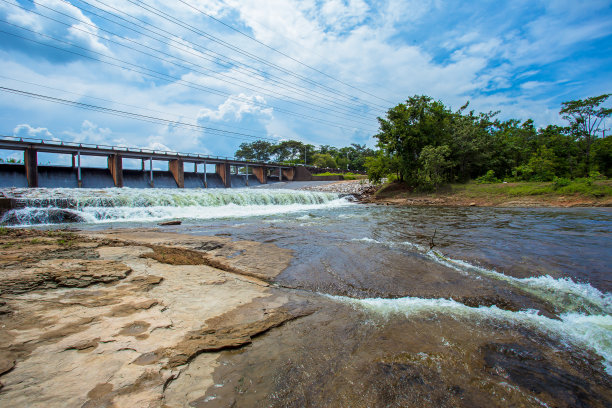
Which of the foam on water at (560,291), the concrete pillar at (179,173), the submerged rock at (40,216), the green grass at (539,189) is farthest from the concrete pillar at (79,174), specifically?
the green grass at (539,189)

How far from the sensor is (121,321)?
2193mm

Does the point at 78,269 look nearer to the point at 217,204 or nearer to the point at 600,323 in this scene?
the point at 600,323

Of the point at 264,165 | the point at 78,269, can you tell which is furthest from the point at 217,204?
the point at 264,165

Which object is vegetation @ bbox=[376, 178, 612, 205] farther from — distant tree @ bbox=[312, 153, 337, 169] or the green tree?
distant tree @ bbox=[312, 153, 337, 169]

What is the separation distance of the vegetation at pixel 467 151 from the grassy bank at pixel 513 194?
1.38 metres

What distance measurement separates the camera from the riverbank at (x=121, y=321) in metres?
1.48

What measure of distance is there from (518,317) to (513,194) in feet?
66.7

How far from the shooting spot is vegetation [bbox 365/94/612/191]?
73.4 ft

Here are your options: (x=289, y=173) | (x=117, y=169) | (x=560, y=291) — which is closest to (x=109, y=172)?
(x=117, y=169)

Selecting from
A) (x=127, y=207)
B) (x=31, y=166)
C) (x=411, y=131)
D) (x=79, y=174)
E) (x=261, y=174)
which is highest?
(x=411, y=131)

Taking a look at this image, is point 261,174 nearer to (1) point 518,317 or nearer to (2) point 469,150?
(2) point 469,150

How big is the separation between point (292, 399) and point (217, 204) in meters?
16.6

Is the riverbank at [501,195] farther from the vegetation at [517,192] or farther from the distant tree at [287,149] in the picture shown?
the distant tree at [287,149]

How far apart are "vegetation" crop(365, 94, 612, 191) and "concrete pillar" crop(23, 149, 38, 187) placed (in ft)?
100
